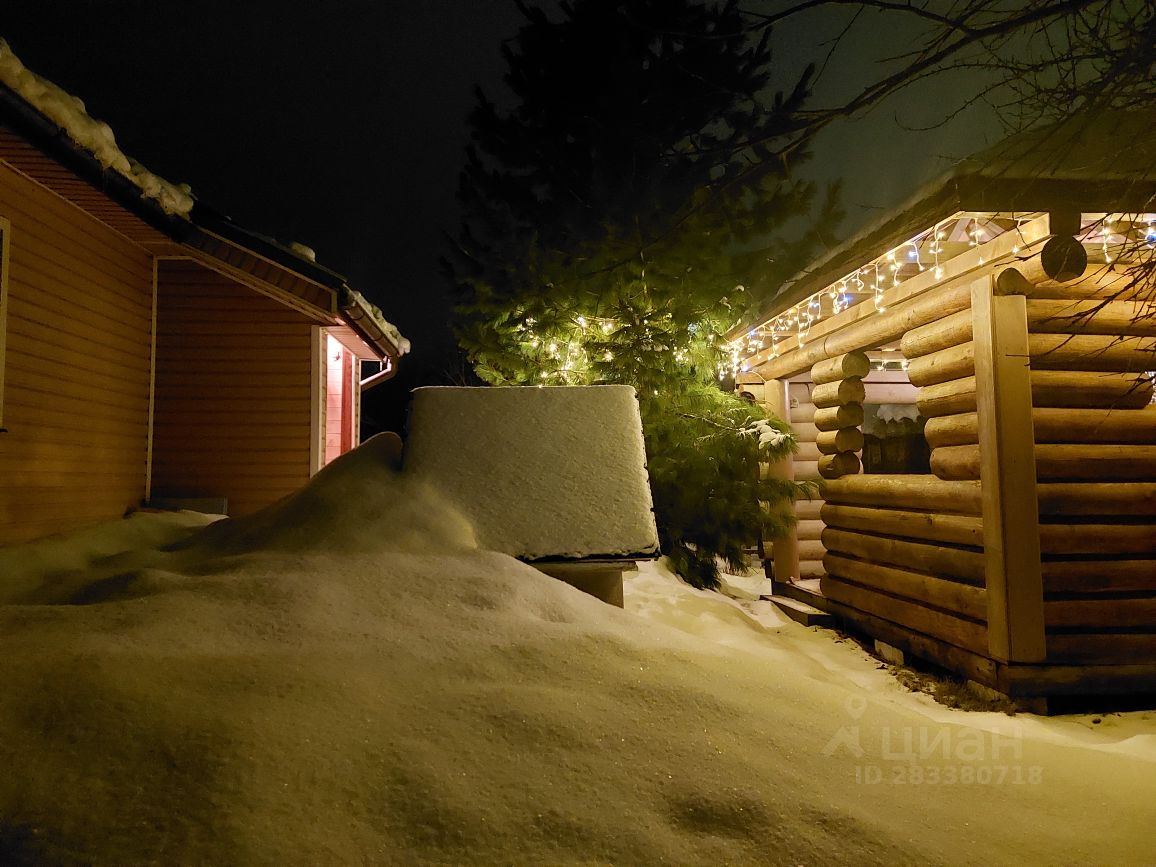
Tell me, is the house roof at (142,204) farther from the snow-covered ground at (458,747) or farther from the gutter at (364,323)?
the snow-covered ground at (458,747)

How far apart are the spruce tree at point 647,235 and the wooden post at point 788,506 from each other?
29.6 inches

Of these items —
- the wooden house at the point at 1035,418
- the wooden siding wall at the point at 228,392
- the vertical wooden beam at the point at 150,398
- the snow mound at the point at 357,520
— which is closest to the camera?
the snow mound at the point at 357,520

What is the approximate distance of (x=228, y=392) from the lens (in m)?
9.03

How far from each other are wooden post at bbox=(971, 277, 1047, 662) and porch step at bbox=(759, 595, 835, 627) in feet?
9.64

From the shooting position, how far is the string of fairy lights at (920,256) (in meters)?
4.70

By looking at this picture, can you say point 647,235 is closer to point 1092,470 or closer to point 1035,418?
point 1035,418

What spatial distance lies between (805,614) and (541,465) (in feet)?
17.7

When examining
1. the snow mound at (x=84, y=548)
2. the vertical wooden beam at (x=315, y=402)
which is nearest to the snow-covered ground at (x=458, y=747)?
the snow mound at (x=84, y=548)

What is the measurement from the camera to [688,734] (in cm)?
194

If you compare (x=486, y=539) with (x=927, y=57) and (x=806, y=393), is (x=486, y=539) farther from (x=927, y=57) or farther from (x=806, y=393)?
(x=806, y=393)

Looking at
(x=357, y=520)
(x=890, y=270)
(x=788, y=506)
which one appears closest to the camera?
(x=357, y=520)

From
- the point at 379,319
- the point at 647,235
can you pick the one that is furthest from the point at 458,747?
the point at 379,319

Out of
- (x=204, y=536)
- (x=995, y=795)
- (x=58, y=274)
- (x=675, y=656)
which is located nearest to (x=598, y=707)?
(x=675, y=656)

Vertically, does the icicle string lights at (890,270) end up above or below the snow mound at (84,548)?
above
